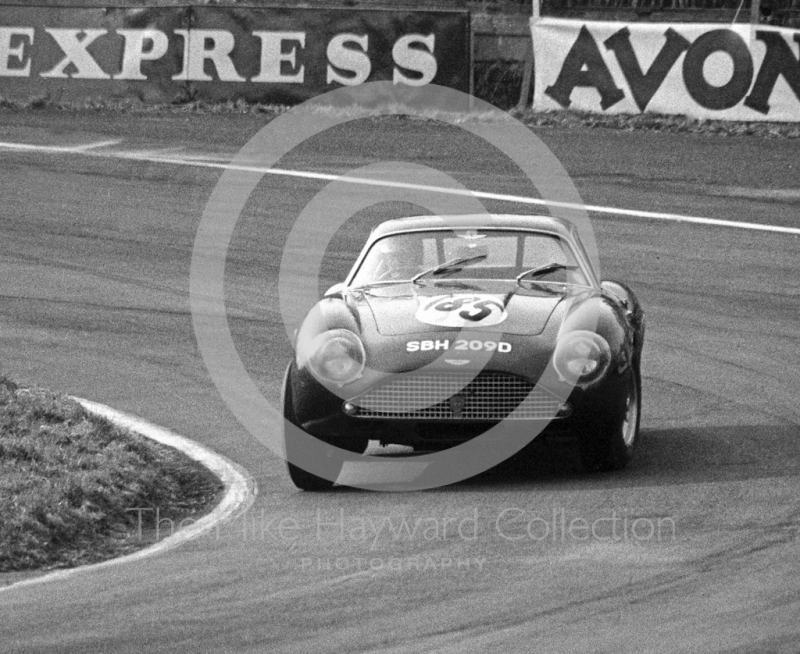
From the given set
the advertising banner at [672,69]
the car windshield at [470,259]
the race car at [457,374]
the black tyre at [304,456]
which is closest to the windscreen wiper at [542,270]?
the car windshield at [470,259]

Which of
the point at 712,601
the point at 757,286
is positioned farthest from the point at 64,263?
the point at 712,601

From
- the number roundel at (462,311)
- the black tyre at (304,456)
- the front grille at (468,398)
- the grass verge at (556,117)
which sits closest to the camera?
the front grille at (468,398)

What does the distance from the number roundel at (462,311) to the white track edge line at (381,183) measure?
7772 mm

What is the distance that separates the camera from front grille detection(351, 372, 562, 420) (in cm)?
727

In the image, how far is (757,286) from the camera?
12.9 metres

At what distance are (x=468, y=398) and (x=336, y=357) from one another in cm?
68

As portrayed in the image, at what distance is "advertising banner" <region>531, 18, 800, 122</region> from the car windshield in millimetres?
11274

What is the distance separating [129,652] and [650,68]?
15.7 meters

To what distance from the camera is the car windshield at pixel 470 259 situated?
847cm

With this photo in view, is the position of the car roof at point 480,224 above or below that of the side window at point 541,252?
above

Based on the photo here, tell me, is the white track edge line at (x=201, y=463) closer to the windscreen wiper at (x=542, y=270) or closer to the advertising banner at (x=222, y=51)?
the windscreen wiper at (x=542, y=270)
